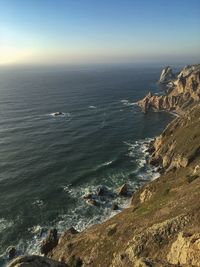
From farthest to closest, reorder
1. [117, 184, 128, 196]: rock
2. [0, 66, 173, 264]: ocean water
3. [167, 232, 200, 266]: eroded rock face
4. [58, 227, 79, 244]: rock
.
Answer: [117, 184, 128, 196]: rock < [0, 66, 173, 264]: ocean water < [58, 227, 79, 244]: rock < [167, 232, 200, 266]: eroded rock face

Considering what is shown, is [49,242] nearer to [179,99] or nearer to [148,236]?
[148,236]

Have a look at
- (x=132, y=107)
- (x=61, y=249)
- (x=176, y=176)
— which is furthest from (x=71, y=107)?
(x=61, y=249)

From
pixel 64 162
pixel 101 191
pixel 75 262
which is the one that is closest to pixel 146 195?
pixel 101 191

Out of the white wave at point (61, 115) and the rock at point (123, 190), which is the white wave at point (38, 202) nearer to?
the rock at point (123, 190)

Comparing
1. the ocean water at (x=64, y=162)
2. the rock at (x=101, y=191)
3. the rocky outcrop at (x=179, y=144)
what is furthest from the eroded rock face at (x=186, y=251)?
the rocky outcrop at (x=179, y=144)

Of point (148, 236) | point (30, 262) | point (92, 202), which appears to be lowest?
point (92, 202)

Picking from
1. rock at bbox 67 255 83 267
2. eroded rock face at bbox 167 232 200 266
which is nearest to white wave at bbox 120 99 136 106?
rock at bbox 67 255 83 267

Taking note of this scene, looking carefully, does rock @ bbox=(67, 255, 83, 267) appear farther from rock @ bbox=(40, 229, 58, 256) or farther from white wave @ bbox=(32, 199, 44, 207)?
white wave @ bbox=(32, 199, 44, 207)

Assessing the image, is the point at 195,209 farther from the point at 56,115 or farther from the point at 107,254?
the point at 56,115
